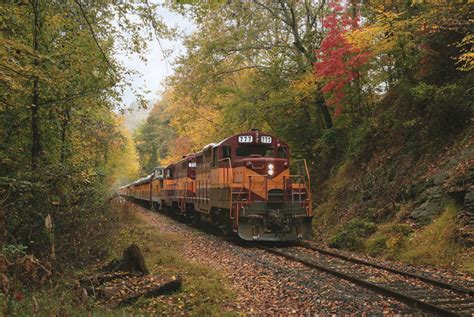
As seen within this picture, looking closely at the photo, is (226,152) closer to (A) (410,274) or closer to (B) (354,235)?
(B) (354,235)

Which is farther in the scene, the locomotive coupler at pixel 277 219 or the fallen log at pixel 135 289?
the locomotive coupler at pixel 277 219

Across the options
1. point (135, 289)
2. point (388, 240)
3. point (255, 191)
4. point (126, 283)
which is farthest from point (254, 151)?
point (135, 289)

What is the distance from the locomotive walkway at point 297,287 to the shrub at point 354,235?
4.41ft

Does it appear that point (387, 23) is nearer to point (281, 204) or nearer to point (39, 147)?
point (281, 204)

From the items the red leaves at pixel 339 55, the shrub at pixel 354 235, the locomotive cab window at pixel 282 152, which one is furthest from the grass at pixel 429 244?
the red leaves at pixel 339 55


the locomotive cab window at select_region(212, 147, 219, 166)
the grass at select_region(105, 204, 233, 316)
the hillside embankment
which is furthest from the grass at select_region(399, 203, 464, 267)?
the locomotive cab window at select_region(212, 147, 219, 166)

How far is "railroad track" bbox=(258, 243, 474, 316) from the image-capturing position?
20.9 ft

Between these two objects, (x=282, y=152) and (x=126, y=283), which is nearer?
(x=126, y=283)

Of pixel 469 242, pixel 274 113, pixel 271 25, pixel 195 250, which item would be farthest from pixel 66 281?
pixel 271 25

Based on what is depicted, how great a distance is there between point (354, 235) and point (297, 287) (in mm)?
5342

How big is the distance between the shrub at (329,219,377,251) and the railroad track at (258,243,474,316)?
4.90ft

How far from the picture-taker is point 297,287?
784 centimetres

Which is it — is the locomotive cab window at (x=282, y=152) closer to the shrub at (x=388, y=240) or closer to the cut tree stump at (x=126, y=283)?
the shrub at (x=388, y=240)

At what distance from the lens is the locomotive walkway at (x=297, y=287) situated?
21.6ft
